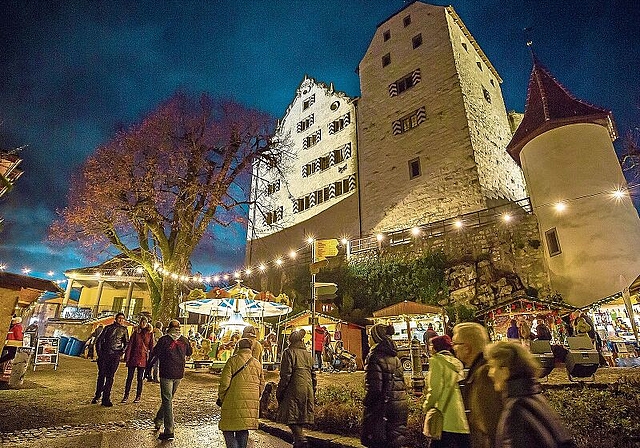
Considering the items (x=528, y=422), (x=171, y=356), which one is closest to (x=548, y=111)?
(x=171, y=356)

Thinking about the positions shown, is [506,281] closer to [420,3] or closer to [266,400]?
[266,400]

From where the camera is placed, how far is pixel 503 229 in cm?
1831

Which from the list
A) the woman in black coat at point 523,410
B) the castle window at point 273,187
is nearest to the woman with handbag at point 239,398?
the woman in black coat at point 523,410

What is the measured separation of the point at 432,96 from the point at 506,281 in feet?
44.0

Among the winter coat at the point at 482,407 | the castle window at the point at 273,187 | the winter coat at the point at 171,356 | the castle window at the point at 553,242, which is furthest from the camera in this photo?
the castle window at the point at 273,187

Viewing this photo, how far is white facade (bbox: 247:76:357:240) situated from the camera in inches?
1129

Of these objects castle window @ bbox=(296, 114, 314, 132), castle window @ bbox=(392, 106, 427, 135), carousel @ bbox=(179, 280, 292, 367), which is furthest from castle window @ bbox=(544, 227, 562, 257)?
castle window @ bbox=(296, 114, 314, 132)

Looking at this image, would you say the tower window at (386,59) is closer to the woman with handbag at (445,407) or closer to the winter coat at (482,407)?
the woman with handbag at (445,407)

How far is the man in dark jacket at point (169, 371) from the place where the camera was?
541cm

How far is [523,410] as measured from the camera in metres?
2.15

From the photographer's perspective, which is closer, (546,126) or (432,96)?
(546,126)

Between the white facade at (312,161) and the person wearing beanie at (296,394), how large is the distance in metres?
23.0

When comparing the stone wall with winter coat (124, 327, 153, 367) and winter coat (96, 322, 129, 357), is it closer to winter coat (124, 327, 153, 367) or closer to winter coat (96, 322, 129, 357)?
winter coat (124, 327, 153, 367)

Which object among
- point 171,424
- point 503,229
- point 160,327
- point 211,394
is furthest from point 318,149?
point 171,424
